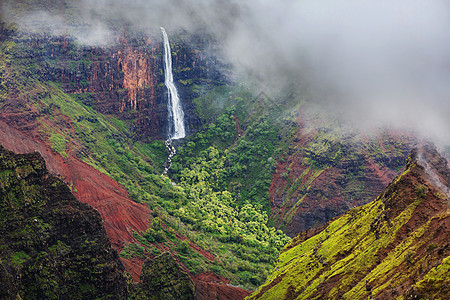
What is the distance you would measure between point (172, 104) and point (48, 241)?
77018 mm

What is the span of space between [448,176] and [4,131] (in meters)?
57.7

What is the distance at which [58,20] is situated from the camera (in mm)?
98438

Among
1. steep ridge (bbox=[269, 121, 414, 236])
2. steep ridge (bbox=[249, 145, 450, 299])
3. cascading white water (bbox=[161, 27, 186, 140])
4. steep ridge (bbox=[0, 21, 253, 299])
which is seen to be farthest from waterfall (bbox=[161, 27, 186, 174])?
steep ridge (bbox=[249, 145, 450, 299])

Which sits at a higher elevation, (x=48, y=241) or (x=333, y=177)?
(x=333, y=177)

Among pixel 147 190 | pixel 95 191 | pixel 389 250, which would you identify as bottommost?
pixel 95 191

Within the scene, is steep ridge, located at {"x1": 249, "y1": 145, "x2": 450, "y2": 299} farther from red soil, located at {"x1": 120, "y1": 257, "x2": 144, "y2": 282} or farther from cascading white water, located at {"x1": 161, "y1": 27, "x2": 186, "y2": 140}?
cascading white water, located at {"x1": 161, "y1": 27, "x2": 186, "y2": 140}

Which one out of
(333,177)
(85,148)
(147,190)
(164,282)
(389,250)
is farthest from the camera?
(333,177)

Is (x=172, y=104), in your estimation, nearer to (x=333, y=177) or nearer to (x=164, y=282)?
(x=333, y=177)

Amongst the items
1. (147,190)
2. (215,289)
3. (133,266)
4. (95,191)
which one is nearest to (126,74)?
(147,190)

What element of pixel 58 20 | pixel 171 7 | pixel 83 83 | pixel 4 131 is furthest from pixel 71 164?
pixel 171 7

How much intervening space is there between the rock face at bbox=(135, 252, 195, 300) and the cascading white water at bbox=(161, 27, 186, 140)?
194 feet

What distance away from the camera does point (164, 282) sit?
5619 cm

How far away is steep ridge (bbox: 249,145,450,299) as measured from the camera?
30.5 m

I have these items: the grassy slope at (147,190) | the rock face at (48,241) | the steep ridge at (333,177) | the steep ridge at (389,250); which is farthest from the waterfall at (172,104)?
the rock face at (48,241)
